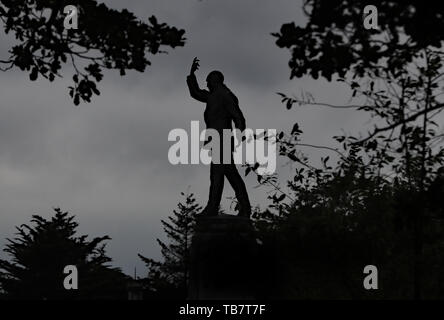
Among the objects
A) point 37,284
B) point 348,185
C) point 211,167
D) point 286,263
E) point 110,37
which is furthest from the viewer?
point 37,284

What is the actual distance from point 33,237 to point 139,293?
2133 cm

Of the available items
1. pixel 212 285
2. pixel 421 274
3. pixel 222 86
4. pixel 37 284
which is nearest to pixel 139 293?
pixel 212 285

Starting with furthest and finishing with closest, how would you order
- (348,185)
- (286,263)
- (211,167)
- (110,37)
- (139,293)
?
1. (139,293)
2. (211,167)
3. (286,263)
4. (348,185)
5. (110,37)

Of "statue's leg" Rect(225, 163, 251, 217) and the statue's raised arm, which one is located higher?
the statue's raised arm

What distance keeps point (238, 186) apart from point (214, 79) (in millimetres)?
1967

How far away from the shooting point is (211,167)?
38.5 ft

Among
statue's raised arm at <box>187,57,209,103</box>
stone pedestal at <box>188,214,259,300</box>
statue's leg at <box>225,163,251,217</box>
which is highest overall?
statue's raised arm at <box>187,57,209,103</box>

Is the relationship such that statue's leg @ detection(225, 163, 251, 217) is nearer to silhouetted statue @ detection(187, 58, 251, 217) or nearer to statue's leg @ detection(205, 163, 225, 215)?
silhouetted statue @ detection(187, 58, 251, 217)

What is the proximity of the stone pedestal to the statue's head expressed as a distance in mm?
2490

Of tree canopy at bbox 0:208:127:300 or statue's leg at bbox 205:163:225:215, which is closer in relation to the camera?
statue's leg at bbox 205:163:225:215

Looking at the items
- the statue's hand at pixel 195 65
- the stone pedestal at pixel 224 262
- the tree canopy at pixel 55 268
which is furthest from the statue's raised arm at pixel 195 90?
the tree canopy at pixel 55 268

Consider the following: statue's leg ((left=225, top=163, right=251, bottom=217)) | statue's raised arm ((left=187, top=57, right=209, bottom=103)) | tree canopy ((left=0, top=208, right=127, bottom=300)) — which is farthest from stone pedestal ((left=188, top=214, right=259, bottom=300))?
tree canopy ((left=0, top=208, right=127, bottom=300))

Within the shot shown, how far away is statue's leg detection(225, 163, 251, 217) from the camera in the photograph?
11594mm
